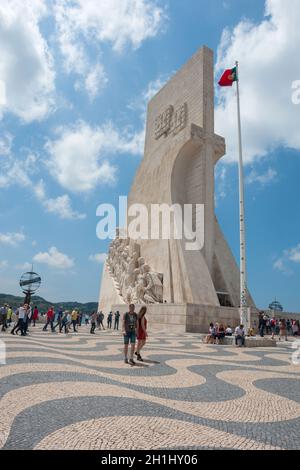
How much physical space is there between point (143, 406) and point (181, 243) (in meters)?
12.6

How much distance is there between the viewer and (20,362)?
4.26 metres

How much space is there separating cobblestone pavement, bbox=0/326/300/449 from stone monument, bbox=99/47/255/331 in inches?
329

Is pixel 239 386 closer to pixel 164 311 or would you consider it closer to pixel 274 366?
pixel 274 366

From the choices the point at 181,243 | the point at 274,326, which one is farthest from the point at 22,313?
the point at 274,326

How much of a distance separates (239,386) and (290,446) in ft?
5.51

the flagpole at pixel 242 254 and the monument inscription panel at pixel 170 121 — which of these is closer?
the flagpole at pixel 242 254

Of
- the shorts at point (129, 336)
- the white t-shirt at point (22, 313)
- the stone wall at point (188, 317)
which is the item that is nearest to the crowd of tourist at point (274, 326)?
the stone wall at point (188, 317)

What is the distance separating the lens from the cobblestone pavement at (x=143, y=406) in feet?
6.38

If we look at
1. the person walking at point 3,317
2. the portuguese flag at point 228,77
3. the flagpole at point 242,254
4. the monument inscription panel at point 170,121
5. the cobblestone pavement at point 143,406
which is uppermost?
the monument inscription panel at point 170,121

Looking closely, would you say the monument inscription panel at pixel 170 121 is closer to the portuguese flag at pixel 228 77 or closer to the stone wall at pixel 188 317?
the portuguese flag at pixel 228 77

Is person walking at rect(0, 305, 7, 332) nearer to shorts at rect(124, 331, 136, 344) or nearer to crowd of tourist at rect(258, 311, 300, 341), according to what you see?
shorts at rect(124, 331, 136, 344)

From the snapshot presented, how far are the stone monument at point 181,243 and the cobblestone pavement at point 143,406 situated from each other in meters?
8.36

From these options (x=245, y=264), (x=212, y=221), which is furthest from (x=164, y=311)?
(x=212, y=221)

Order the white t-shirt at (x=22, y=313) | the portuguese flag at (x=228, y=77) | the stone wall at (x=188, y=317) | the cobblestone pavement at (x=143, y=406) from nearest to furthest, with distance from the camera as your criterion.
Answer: the cobblestone pavement at (x=143, y=406)
the white t-shirt at (x=22, y=313)
the portuguese flag at (x=228, y=77)
the stone wall at (x=188, y=317)
